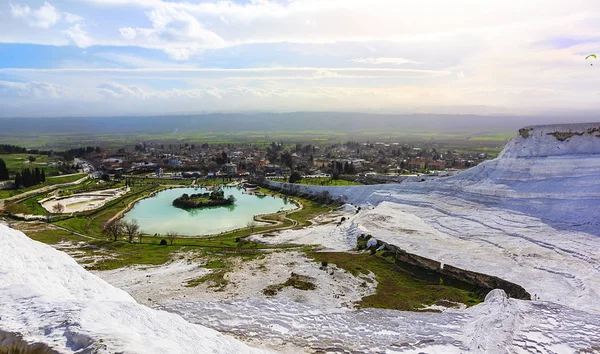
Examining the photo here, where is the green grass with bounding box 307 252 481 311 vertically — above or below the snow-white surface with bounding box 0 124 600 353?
below

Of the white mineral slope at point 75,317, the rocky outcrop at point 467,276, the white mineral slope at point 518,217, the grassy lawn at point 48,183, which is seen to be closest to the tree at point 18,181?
the grassy lawn at point 48,183

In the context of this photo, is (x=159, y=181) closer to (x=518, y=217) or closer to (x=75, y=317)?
(x=518, y=217)

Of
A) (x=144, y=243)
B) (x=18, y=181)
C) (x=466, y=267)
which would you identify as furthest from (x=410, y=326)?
(x=18, y=181)

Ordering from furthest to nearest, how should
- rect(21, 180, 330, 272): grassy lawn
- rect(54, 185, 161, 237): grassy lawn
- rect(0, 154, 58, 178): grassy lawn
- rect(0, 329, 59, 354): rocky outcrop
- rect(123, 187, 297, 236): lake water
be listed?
rect(0, 154, 58, 178): grassy lawn → rect(123, 187, 297, 236): lake water → rect(54, 185, 161, 237): grassy lawn → rect(21, 180, 330, 272): grassy lawn → rect(0, 329, 59, 354): rocky outcrop

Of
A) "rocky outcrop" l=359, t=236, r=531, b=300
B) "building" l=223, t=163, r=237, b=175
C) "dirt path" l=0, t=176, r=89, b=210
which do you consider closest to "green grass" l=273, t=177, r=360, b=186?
"building" l=223, t=163, r=237, b=175

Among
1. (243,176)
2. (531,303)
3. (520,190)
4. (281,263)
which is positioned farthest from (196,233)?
(243,176)

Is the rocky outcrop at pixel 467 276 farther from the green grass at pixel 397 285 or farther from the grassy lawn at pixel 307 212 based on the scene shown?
the grassy lawn at pixel 307 212

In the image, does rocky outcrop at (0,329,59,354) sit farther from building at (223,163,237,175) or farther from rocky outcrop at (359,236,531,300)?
building at (223,163,237,175)

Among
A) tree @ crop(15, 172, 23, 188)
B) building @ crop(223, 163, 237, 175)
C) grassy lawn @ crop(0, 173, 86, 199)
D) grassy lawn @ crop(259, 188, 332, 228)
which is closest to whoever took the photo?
grassy lawn @ crop(259, 188, 332, 228)
